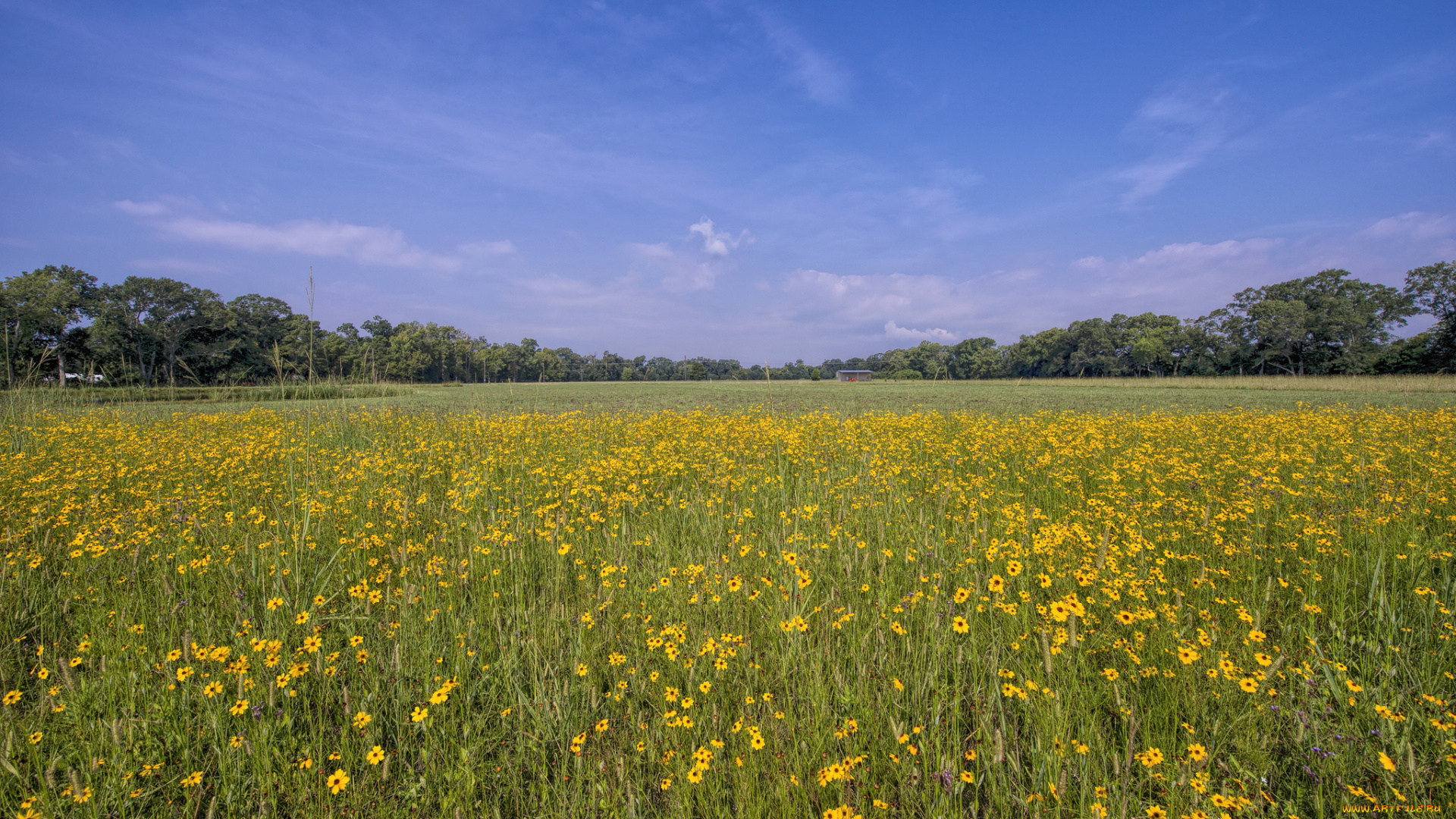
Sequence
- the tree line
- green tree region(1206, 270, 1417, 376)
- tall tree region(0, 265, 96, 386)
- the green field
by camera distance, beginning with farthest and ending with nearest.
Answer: green tree region(1206, 270, 1417, 376) → the tree line → tall tree region(0, 265, 96, 386) → the green field

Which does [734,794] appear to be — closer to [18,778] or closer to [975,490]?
[18,778]

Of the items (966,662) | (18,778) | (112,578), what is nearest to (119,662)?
(18,778)

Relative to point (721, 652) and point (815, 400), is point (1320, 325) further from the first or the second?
point (721, 652)

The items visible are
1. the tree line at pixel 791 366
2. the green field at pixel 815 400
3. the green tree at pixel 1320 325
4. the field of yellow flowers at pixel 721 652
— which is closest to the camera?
the field of yellow flowers at pixel 721 652

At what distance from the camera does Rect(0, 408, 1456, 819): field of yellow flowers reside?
1854mm

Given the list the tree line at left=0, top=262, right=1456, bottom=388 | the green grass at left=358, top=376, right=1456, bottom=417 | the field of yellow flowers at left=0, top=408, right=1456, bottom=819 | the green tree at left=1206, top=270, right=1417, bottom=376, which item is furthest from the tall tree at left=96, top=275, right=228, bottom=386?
the green tree at left=1206, top=270, right=1417, bottom=376

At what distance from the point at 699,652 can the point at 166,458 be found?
22.9 feet

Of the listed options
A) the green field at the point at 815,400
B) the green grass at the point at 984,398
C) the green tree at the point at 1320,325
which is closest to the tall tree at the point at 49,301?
the green field at the point at 815,400

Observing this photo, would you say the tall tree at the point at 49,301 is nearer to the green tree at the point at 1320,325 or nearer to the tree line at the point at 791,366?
the tree line at the point at 791,366

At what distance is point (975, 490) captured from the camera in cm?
516

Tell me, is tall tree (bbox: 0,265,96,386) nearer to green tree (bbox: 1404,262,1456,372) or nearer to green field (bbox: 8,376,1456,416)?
green field (bbox: 8,376,1456,416)

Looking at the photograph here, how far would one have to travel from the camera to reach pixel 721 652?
2381 mm

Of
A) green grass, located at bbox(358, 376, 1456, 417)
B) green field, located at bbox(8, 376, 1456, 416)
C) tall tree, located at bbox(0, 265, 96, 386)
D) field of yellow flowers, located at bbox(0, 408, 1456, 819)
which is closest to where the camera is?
field of yellow flowers, located at bbox(0, 408, 1456, 819)

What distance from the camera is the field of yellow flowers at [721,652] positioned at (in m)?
1.85
